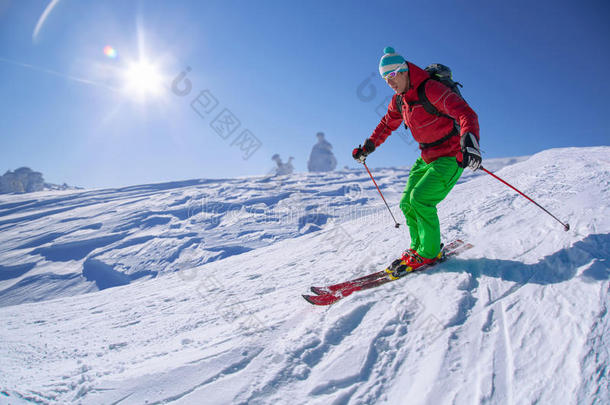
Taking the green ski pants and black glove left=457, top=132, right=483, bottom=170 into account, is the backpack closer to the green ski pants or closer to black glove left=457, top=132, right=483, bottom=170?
the green ski pants

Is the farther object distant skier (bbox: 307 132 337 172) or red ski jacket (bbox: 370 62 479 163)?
distant skier (bbox: 307 132 337 172)

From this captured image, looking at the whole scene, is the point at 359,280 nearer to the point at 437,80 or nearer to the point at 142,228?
the point at 437,80

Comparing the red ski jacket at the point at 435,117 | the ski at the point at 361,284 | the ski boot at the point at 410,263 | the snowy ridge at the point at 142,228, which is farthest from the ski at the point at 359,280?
the snowy ridge at the point at 142,228

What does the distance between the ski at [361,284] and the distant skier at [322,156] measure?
68958mm

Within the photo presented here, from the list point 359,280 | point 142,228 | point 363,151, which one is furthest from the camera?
point 142,228

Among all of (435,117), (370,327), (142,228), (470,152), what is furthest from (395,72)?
(142,228)

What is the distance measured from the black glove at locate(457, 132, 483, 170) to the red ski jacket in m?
0.09

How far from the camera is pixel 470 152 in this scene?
222 cm

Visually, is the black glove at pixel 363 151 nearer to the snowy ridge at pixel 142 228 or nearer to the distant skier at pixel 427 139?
the distant skier at pixel 427 139

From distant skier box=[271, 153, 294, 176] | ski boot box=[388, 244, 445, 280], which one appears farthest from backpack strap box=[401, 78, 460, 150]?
distant skier box=[271, 153, 294, 176]

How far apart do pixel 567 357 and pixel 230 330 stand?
6.92ft

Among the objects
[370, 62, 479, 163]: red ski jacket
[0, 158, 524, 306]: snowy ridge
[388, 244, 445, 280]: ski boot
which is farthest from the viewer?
[0, 158, 524, 306]: snowy ridge

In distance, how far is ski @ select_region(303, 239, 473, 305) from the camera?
2413 millimetres

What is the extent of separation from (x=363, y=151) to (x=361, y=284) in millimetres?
1904
